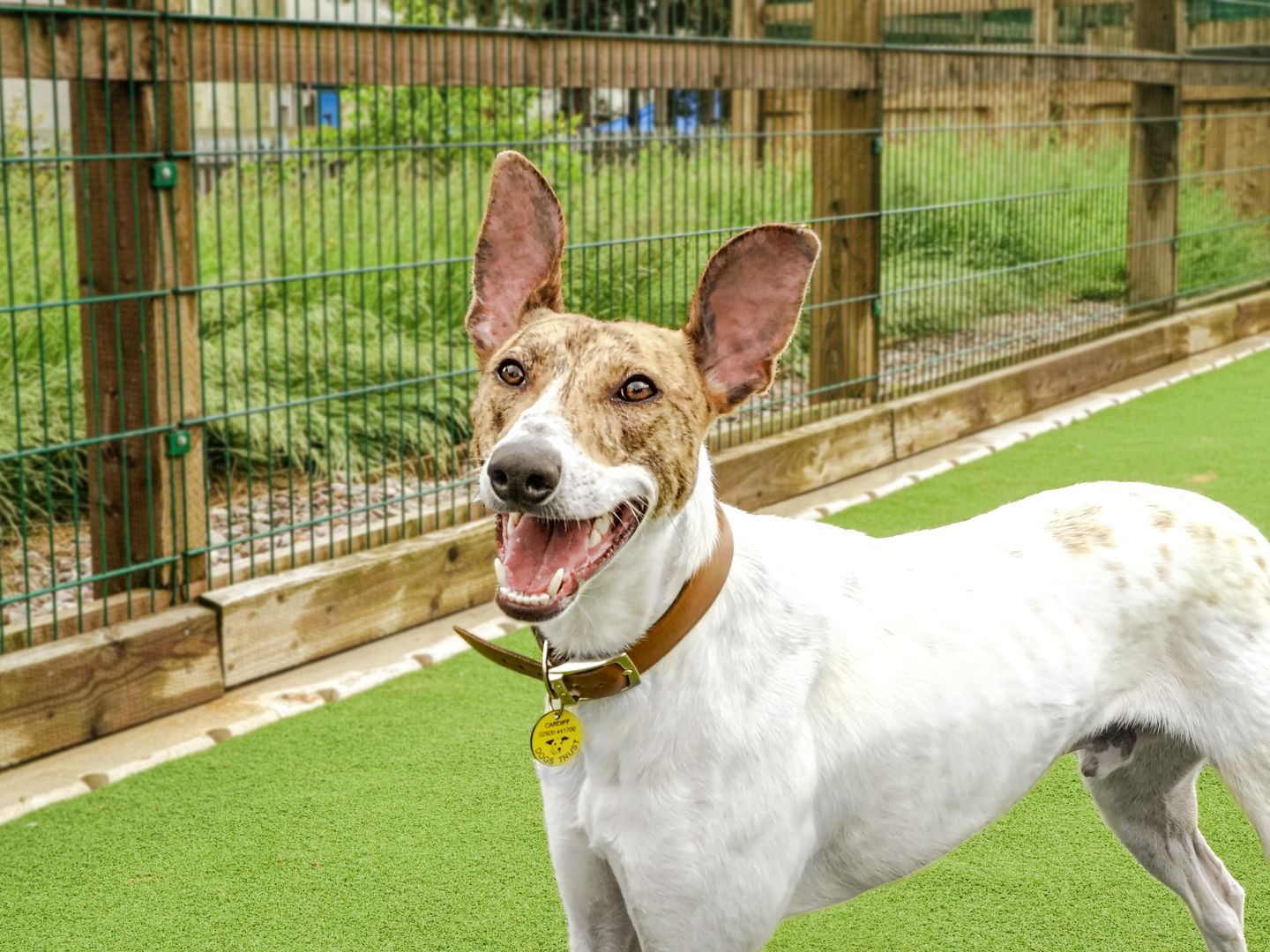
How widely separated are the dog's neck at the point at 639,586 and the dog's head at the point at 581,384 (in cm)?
5

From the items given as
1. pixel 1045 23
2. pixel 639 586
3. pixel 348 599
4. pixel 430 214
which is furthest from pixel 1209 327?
pixel 639 586

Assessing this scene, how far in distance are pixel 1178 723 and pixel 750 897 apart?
2.72 ft

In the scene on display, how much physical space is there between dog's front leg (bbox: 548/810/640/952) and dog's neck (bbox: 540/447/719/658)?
0.29 m

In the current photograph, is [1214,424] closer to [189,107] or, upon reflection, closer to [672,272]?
[672,272]

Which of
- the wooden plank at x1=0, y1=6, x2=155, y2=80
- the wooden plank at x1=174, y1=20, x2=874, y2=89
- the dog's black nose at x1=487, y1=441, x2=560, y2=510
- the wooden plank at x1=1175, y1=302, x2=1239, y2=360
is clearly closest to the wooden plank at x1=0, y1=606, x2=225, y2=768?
the wooden plank at x1=0, y1=6, x2=155, y2=80

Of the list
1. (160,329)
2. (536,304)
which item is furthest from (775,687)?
(160,329)

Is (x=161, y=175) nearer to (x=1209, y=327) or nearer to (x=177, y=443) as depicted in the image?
(x=177, y=443)

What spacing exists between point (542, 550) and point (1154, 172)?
9161 millimetres

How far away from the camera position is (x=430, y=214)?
539 cm

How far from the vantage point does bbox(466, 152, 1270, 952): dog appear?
225 cm

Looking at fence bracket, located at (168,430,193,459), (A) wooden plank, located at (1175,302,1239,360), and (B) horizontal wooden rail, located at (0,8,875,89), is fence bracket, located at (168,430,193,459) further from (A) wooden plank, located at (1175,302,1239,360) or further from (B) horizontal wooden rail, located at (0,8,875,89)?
(A) wooden plank, located at (1175,302,1239,360)

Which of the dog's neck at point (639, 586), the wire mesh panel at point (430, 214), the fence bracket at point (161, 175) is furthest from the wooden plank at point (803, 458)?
the dog's neck at point (639, 586)

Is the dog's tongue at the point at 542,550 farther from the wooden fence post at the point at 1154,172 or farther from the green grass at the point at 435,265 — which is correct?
the wooden fence post at the point at 1154,172

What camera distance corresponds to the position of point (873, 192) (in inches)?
295
